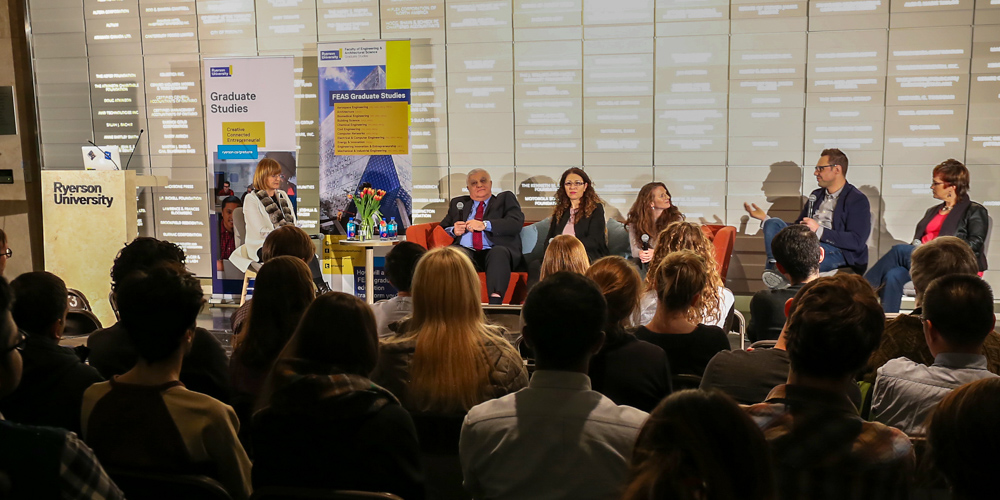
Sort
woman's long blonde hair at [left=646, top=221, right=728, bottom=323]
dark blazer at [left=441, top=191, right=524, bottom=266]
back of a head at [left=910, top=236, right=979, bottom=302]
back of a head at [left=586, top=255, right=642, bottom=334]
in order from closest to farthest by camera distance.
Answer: back of a head at [left=586, top=255, right=642, bottom=334], back of a head at [left=910, top=236, right=979, bottom=302], woman's long blonde hair at [left=646, top=221, right=728, bottom=323], dark blazer at [left=441, top=191, right=524, bottom=266]

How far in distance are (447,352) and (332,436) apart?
64 cm

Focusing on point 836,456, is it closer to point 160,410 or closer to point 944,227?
point 160,410

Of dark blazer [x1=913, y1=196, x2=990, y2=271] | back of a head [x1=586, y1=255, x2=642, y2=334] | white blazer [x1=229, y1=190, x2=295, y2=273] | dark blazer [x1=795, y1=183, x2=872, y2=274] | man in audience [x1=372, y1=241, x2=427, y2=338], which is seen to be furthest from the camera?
white blazer [x1=229, y1=190, x2=295, y2=273]

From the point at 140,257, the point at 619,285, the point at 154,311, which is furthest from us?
the point at 140,257

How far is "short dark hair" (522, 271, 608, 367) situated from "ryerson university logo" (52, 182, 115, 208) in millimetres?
5769

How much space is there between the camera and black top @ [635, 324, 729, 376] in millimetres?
2494

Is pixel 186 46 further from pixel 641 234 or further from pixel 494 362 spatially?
pixel 494 362

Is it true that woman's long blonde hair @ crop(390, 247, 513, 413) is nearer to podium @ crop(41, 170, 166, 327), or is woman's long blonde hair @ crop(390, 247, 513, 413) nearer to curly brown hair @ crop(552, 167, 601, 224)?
curly brown hair @ crop(552, 167, 601, 224)

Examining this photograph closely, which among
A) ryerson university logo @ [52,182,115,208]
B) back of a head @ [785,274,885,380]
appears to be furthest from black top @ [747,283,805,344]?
ryerson university logo @ [52,182,115,208]

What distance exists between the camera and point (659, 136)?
6535mm

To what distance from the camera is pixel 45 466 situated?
1.06 metres

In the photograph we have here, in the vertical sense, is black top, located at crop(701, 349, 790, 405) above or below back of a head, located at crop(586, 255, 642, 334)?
below

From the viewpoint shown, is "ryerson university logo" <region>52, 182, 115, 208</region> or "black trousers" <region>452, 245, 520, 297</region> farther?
"ryerson university logo" <region>52, 182, 115, 208</region>

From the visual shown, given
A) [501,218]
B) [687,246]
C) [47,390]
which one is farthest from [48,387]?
[501,218]
